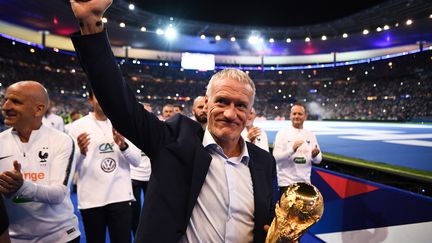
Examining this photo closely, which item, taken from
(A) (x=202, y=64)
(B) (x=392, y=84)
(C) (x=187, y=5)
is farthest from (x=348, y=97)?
(C) (x=187, y=5)

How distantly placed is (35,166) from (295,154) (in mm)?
3177

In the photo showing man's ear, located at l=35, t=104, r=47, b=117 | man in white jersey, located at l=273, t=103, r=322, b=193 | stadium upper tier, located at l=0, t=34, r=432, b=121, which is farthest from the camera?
stadium upper tier, located at l=0, t=34, r=432, b=121

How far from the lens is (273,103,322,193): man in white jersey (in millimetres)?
3791

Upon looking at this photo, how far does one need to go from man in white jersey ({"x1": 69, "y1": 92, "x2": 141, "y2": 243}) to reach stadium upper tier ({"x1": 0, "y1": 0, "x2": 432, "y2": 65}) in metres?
18.9

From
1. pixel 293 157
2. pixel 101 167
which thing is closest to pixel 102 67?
pixel 101 167

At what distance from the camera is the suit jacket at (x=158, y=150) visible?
952 mm

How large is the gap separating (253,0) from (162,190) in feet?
68.2

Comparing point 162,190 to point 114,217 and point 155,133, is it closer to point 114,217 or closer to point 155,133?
point 155,133

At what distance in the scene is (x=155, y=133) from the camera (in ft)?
3.64

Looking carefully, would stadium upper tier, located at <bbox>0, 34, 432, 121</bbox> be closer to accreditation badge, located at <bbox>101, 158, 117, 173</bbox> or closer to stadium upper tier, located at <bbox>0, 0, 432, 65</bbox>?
stadium upper tier, located at <bbox>0, 0, 432, 65</bbox>

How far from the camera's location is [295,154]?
151 inches

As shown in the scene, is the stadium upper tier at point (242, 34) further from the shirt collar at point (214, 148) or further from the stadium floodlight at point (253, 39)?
the shirt collar at point (214, 148)

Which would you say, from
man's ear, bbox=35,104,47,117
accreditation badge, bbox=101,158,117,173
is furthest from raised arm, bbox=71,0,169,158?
accreditation badge, bbox=101,158,117,173

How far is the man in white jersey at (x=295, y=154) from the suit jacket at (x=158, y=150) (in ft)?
8.70
